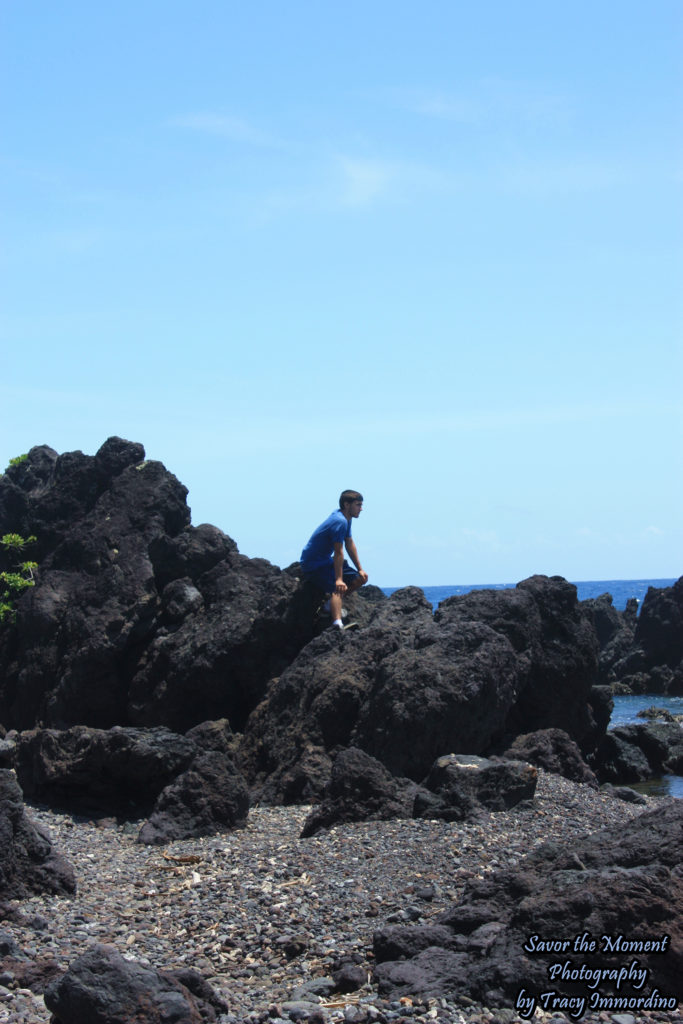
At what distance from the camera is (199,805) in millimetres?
13031

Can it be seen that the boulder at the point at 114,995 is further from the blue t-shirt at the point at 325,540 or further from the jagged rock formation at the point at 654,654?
the jagged rock formation at the point at 654,654

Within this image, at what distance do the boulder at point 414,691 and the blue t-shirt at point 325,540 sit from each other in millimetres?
1523

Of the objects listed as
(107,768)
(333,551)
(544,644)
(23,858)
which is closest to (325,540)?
(333,551)

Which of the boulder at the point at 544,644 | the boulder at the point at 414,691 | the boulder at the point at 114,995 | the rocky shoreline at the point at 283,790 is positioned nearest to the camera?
the boulder at the point at 114,995

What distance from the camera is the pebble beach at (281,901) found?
7336 mm

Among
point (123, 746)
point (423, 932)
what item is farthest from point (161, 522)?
point (423, 932)

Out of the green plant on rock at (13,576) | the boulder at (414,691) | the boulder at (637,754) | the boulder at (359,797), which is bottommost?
the boulder at (637,754)

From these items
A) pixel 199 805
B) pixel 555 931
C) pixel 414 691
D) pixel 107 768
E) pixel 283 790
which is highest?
pixel 414 691

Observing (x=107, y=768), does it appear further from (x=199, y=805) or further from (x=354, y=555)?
(x=354, y=555)

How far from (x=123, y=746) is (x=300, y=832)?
10.4 feet

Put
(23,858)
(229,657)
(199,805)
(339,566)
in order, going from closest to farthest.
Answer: (23,858), (199,805), (339,566), (229,657)

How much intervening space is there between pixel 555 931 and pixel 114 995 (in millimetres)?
3192

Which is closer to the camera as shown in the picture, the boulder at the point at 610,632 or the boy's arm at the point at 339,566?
the boy's arm at the point at 339,566

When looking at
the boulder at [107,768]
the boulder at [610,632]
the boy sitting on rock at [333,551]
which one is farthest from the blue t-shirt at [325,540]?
the boulder at [610,632]
